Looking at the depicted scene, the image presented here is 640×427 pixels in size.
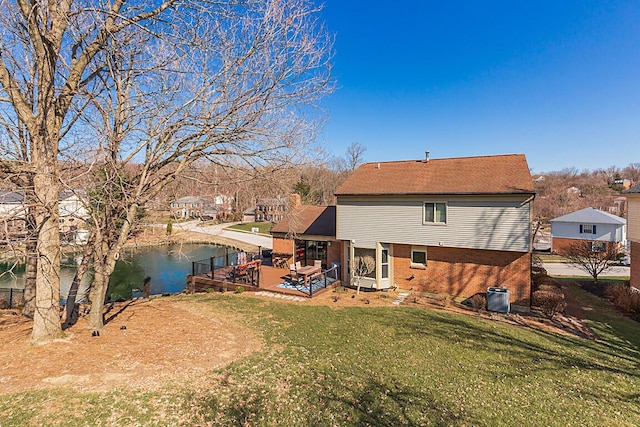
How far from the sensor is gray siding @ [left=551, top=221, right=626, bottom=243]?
32031 mm

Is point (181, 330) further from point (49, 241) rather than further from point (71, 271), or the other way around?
point (71, 271)

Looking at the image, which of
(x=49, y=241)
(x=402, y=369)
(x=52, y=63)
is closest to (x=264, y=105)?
(x=52, y=63)

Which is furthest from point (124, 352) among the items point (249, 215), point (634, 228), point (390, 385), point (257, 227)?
point (249, 215)

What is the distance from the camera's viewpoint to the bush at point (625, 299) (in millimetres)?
12609

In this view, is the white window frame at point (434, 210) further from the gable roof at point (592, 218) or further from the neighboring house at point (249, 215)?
the neighboring house at point (249, 215)

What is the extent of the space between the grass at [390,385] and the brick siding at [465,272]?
3.24m

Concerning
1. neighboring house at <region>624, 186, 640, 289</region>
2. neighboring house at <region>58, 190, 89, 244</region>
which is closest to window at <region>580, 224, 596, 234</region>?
neighboring house at <region>624, 186, 640, 289</region>

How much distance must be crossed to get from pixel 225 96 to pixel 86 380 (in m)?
6.34

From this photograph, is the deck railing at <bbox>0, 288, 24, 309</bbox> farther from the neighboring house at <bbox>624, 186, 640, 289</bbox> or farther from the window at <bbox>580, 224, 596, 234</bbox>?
the window at <bbox>580, 224, 596, 234</bbox>

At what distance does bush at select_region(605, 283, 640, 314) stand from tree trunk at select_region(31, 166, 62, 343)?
738 inches

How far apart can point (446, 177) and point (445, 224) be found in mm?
2372

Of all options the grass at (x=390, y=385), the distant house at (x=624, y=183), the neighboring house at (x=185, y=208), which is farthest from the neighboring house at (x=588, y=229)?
the distant house at (x=624, y=183)

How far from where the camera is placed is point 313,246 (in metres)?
18.7

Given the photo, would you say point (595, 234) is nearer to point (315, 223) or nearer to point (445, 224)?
point (445, 224)
